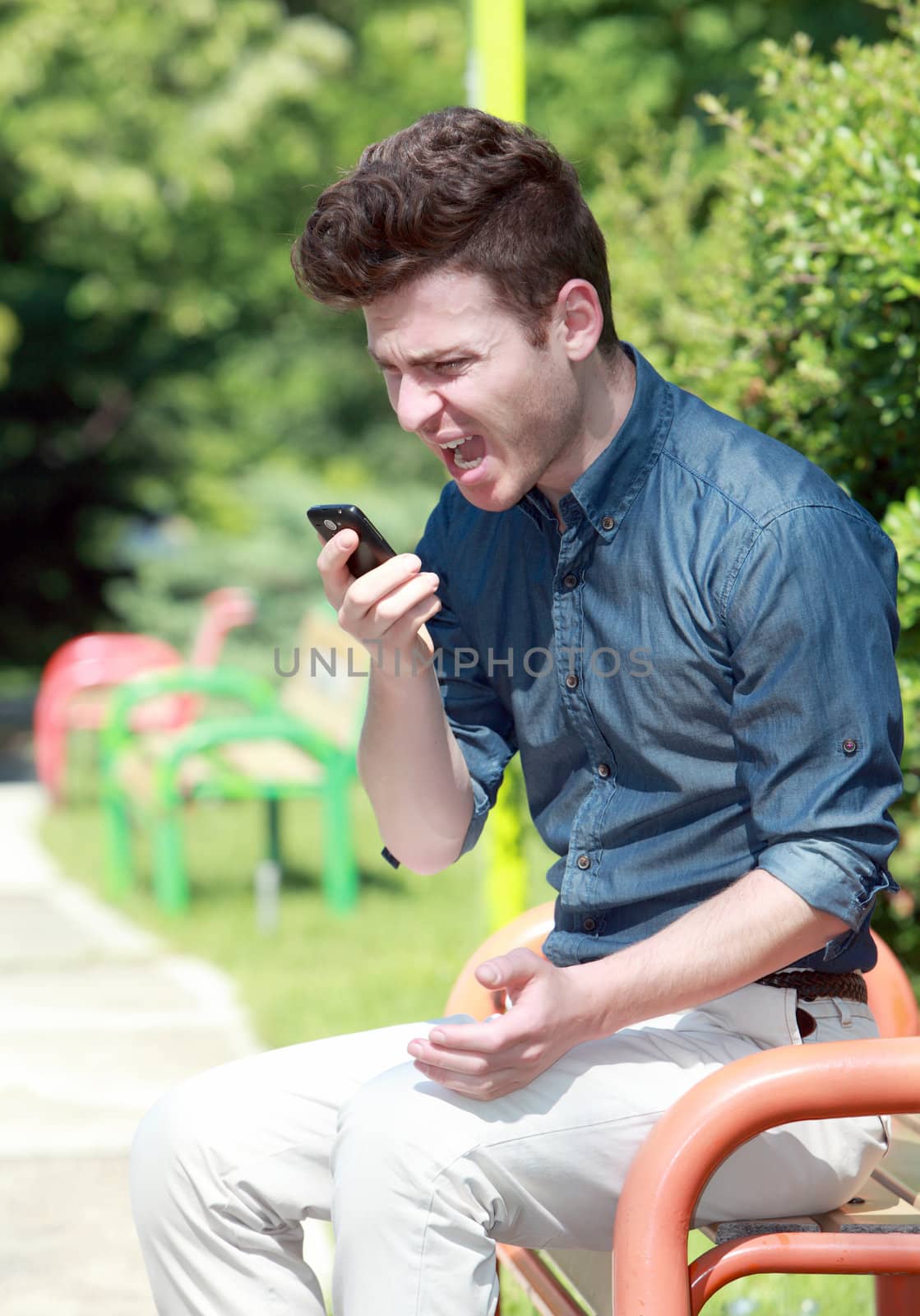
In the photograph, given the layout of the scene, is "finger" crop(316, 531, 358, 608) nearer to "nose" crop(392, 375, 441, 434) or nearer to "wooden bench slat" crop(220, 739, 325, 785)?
"nose" crop(392, 375, 441, 434)

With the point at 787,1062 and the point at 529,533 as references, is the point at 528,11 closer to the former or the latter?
the point at 529,533

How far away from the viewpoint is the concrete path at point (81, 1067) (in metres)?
3.23

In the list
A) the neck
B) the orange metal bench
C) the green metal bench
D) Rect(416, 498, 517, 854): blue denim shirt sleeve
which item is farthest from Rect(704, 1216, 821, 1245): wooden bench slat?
the green metal bench

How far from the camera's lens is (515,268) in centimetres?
194

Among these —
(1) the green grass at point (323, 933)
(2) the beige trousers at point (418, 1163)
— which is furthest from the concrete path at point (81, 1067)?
Answer: (2) the beige trousers at point (418, 1163)

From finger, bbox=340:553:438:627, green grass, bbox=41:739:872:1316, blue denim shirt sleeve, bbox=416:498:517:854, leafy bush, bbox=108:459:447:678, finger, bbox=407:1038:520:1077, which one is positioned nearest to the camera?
finger, bbox=407:1038:520:1077

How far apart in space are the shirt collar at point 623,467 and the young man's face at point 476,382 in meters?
0.05

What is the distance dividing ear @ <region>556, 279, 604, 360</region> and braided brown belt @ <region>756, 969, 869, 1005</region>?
29.9 inches

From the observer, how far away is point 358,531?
200 cm

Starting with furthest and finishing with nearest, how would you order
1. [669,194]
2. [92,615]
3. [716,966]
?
[92,615]
[669,194]
[716,966]

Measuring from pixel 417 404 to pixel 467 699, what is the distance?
19.2 inches

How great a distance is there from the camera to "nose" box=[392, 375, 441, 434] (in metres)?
1.98

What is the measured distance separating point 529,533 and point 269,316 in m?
13.2

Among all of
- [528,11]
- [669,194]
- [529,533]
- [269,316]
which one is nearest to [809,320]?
[529,533]
